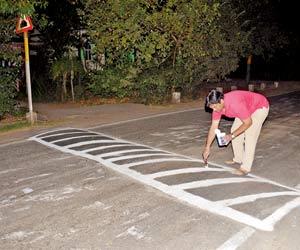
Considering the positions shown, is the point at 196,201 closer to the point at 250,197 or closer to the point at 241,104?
the point at 250,197

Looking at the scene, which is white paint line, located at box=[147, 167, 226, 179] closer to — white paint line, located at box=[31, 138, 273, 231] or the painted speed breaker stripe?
the painted speed breaker stripe

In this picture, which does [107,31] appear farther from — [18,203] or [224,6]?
[18,203]

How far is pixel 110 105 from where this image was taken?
15156 millimetres

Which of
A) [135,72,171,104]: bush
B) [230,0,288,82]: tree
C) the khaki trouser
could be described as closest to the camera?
the khaki trouser

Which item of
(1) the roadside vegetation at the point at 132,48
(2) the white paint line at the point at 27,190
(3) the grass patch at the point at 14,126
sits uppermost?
(1) the roadside vegetation at the point at 132,48

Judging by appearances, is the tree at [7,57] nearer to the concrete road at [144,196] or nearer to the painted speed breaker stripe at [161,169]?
the painted speed breaker stripe at [161,169]

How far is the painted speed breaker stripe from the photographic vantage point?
4.99 meters

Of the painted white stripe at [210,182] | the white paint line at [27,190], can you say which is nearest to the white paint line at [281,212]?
the painted white stripe at [210,182]

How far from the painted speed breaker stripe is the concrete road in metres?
0.02

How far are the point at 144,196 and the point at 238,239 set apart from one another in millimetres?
1640

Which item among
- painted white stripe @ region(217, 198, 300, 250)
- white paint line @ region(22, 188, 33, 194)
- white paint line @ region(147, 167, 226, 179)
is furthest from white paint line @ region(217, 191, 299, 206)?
white paint line @ region(22, 188, 33, 194)

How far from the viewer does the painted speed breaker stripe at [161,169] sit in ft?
16.4

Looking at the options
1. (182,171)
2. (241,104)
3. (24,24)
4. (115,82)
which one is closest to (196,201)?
(182,171)

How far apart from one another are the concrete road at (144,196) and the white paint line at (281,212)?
0.01 metres
